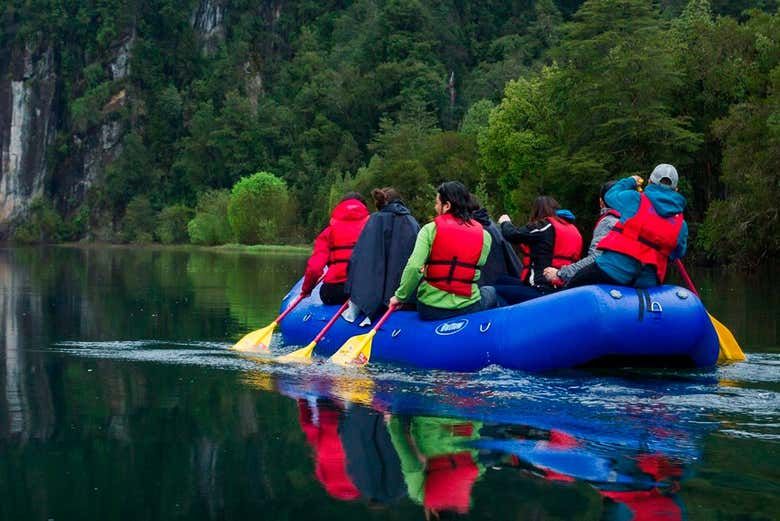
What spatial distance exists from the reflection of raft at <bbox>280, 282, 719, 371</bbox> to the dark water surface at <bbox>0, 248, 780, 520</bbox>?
16 centimetres

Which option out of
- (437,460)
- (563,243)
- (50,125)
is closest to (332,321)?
(563,243)

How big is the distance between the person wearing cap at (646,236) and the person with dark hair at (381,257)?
2.10m

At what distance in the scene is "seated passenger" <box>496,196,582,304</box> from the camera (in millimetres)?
10617

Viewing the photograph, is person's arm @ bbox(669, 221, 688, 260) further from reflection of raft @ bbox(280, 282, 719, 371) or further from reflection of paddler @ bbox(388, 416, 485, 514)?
reflection of paddler @ bbox(388, 416, 485, 514)

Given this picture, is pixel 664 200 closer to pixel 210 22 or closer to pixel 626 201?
pixel 626 201

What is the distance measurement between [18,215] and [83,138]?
27.5ft

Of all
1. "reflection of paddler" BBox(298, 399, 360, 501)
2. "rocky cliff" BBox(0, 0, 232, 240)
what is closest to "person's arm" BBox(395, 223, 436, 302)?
"reflection of paddler" BBox(298, 399, 360, 501)

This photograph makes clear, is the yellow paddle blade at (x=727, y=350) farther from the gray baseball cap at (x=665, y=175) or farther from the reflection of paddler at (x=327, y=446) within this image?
the reflection of paddler at (x=327, y=446)

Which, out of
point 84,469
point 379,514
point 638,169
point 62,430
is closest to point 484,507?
point 379,514

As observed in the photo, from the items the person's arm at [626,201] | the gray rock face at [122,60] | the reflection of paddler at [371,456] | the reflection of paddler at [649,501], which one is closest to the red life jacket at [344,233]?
the person's arm at [626,201]

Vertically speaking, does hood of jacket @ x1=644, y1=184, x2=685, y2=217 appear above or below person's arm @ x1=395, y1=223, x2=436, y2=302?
above

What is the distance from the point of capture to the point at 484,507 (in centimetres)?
498

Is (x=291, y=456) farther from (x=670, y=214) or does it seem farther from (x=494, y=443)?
(x=670, y=214)

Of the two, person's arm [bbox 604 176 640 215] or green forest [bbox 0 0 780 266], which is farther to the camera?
green forest [bbox 0 0 780 266]
